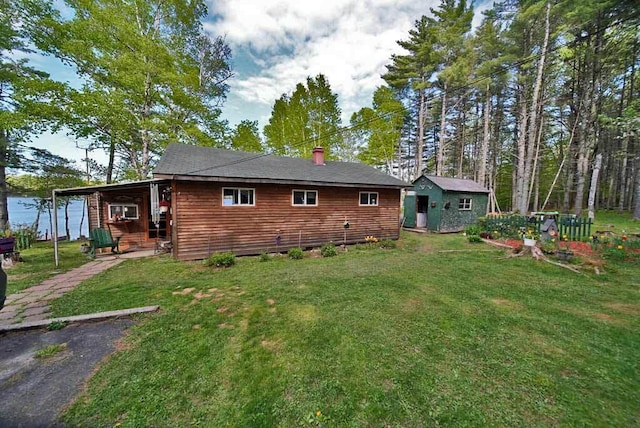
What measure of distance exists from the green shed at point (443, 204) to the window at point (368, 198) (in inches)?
179

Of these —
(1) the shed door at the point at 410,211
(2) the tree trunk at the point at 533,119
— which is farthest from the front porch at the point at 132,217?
(2) the tree trunk at the point at 533,119

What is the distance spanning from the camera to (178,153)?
28.3ft

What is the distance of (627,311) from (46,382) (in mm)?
7805

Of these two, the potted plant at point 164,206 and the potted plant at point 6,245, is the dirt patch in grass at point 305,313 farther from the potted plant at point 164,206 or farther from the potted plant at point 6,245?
the potted plant at point 6,245

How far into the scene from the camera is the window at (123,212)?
31.3 feet

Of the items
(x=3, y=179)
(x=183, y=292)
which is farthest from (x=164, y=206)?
(x=3, y=179)

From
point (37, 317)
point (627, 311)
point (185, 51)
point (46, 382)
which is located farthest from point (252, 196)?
point (185, 51)

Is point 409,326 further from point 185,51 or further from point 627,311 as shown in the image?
point 185,51

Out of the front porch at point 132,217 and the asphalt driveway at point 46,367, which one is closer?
the asphalt driveway at point 46,367

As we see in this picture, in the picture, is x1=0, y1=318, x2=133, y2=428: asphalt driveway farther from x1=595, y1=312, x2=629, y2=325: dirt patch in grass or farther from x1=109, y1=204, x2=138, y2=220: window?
x1=109, y1=204, x2=138, y2=220: window

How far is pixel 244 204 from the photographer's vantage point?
8164 mm

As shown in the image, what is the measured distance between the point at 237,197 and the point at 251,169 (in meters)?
1.19

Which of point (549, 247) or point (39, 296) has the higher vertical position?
point (549, 247)

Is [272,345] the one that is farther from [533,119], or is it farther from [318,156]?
[533,119]
